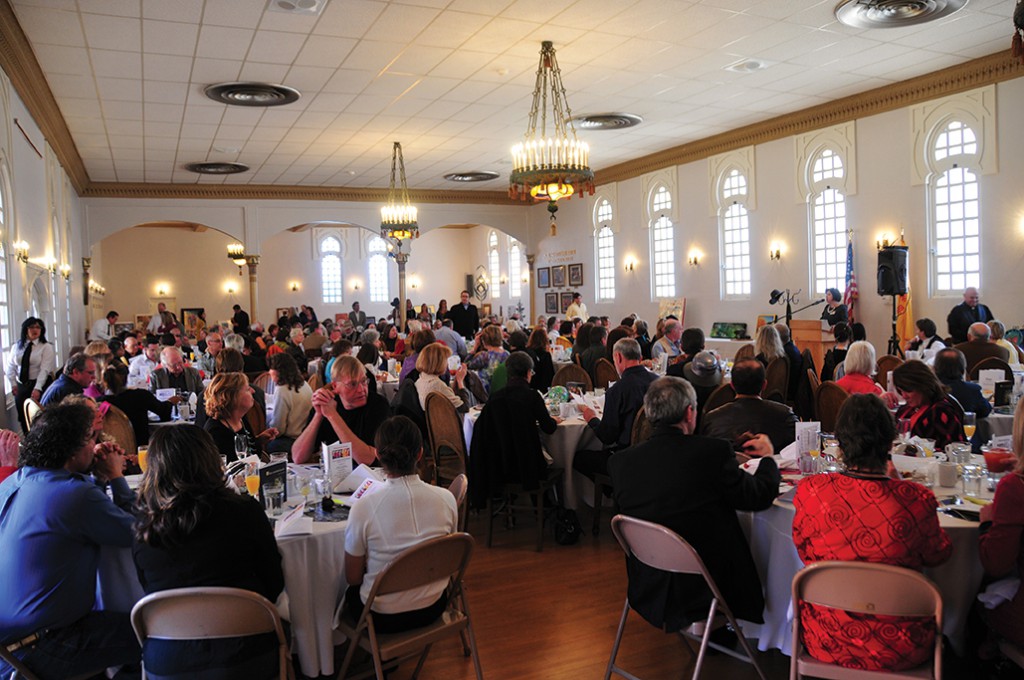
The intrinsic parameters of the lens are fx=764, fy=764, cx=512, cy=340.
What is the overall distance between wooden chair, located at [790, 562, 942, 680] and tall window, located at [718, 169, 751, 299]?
38.7 feet

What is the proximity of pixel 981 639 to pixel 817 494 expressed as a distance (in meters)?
1.17

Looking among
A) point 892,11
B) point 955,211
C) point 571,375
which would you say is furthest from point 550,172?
point 955,211

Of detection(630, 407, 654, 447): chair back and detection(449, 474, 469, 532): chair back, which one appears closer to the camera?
detection(449, 474, 469, 532): chair back

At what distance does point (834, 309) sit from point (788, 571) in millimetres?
9099

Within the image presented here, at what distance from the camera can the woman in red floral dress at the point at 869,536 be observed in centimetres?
263

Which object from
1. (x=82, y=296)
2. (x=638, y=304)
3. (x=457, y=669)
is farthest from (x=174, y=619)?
(x=82, y=296)

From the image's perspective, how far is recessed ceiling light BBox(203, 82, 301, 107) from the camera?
9344 millimetres

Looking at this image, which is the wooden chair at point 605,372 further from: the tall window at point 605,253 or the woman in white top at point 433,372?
the tall window at point 605,253

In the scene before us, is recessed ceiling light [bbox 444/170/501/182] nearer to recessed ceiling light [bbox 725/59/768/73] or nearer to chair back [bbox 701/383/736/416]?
recessed ceiling light [bbox 725/59/768/73]

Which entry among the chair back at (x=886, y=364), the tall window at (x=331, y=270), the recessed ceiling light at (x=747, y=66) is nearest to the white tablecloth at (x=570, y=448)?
the chair back at (x=886, y=364)

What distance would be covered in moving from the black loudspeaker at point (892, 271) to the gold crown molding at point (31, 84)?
34.1 feet

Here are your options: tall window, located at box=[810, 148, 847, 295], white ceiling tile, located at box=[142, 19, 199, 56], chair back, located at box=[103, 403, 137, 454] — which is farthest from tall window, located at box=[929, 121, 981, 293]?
chair back, located at box=[103, 403, 137, 454]

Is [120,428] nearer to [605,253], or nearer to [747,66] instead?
[747,66]

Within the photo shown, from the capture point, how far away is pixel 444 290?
1068 inches
